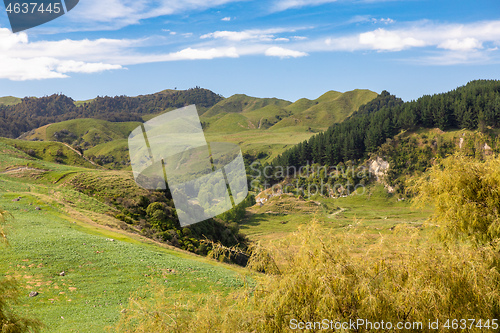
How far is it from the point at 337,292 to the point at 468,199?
46.0 feet

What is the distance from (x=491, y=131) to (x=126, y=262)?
386ft

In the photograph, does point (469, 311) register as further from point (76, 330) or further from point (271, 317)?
point (76, 330)

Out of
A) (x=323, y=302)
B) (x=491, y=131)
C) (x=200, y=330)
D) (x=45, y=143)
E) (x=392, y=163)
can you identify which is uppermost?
(x=45, y=143)

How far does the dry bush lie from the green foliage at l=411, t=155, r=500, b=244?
8775 millimetres

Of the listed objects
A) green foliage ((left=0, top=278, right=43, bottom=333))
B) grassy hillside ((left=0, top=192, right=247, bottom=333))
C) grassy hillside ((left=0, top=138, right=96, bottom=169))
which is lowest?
grassy hillside ((left=0, top=192, right=247, bottom=333))

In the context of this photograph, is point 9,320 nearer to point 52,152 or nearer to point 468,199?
point 468,199

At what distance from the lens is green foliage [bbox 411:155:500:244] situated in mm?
16559

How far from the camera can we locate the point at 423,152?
109 meters

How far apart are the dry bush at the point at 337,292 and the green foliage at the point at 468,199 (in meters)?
8.77

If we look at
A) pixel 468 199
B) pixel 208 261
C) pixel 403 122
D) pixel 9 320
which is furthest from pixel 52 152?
pixel 403 122

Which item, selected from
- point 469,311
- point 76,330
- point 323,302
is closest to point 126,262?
point 76,330

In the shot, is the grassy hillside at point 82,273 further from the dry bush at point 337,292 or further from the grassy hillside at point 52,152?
the grassy hillside at point 52,152

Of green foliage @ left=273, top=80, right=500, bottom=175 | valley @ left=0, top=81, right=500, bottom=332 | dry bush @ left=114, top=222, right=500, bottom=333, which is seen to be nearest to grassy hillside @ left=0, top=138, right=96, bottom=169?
valley @ left=0, top=81, right=500, bottom=332

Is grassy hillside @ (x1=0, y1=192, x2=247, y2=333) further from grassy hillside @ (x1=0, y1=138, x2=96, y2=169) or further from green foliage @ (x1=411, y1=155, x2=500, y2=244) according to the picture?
grassy hillside @ (x1=0, y1=138, x2=96, y2=169)
